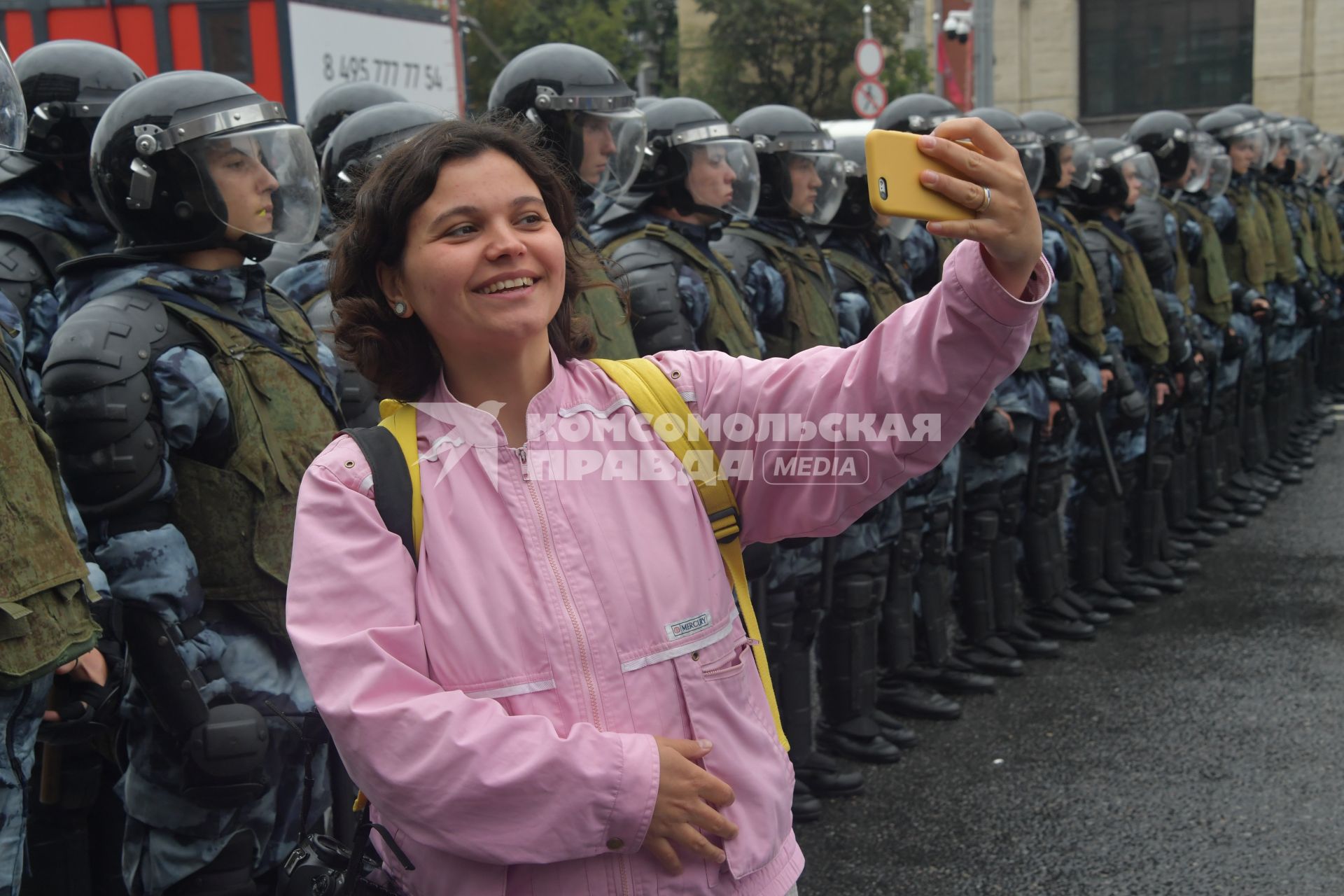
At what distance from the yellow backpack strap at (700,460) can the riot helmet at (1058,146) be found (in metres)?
4.94

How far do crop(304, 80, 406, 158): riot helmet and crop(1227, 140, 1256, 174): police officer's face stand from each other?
5.94m

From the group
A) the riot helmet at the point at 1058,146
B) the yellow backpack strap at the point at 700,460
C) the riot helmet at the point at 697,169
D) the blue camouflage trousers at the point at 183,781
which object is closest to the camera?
the yellow backpack strap at the point at 700,460

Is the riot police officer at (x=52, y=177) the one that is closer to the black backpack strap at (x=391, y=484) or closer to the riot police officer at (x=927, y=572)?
the black backpack strap at (x=391, y=484)

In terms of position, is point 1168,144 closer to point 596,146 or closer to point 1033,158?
point 1033,158

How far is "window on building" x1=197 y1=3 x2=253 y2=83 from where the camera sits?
12.0 metres

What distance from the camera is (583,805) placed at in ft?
4.97

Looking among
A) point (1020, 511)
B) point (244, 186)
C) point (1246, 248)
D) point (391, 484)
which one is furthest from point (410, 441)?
point (1246, 248)

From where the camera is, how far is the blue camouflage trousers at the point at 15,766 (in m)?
2.40

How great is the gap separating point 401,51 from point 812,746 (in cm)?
995

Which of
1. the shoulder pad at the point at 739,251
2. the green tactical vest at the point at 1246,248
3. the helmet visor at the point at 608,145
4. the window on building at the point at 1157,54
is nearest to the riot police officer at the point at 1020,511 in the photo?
the shoulder pad at the point at 739,251

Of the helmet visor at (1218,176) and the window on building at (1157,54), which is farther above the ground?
the window on building at (1157,54)

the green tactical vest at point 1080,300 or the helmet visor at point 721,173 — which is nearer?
the helmet visor at point 721,173

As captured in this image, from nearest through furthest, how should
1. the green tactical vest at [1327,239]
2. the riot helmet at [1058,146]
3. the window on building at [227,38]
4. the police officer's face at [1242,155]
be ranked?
the riot helmet at [1058,146] → the police officer's face at [1242,155] → the green tactical vest at [1327,239] → the window on building at [227,38]

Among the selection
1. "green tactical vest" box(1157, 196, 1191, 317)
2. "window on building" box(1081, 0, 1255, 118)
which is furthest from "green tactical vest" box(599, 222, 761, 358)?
"window on building" box(1081, 0, 1255, 118)
